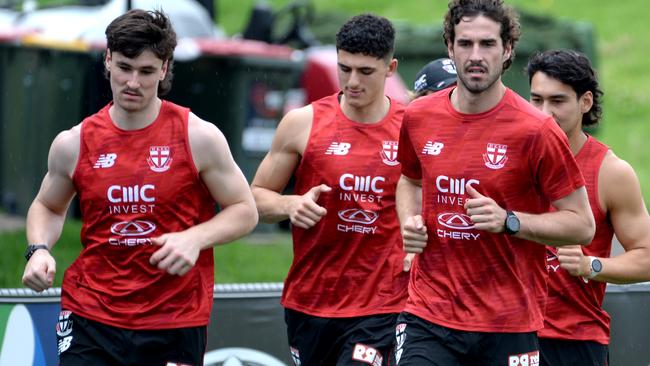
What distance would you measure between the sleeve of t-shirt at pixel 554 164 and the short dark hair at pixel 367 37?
1397 mm

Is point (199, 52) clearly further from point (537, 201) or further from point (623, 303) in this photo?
point (537, 201)

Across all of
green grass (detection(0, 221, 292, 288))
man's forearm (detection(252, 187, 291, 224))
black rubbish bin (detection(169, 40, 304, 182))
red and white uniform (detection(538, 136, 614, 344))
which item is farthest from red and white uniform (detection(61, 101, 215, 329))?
black rubbish bin (detection(169, 40, 304, 182))

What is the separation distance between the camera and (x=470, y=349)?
237 inches

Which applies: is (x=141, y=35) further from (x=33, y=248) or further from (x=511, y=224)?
(x=511, y=224)

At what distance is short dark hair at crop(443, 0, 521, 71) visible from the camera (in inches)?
236

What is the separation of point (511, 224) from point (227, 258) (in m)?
8.03

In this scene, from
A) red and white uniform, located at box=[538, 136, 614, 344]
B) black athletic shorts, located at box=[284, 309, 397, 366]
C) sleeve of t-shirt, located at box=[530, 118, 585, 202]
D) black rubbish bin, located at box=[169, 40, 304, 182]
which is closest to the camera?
sleeve of t-shirt, located at box=[530, 118, 585, 202]

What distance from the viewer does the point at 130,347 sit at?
20.2 feet

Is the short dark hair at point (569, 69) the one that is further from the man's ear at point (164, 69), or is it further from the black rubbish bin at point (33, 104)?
the black rubbish bin at point (33, 104)

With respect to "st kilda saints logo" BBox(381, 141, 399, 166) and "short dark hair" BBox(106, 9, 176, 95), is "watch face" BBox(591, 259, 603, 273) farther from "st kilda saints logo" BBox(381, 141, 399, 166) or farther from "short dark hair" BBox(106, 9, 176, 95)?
"short dark hair" BBox(106, 9, 176, 95)

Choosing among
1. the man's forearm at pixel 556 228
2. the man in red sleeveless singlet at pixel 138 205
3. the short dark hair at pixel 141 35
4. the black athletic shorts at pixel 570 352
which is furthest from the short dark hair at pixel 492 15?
the black athletic shorts at pixel 570 352

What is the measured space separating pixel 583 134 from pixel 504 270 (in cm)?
117

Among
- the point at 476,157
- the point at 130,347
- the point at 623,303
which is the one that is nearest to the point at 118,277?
the point at 130,347

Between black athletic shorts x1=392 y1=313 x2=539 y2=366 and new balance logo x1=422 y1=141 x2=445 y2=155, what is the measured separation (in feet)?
2.58
